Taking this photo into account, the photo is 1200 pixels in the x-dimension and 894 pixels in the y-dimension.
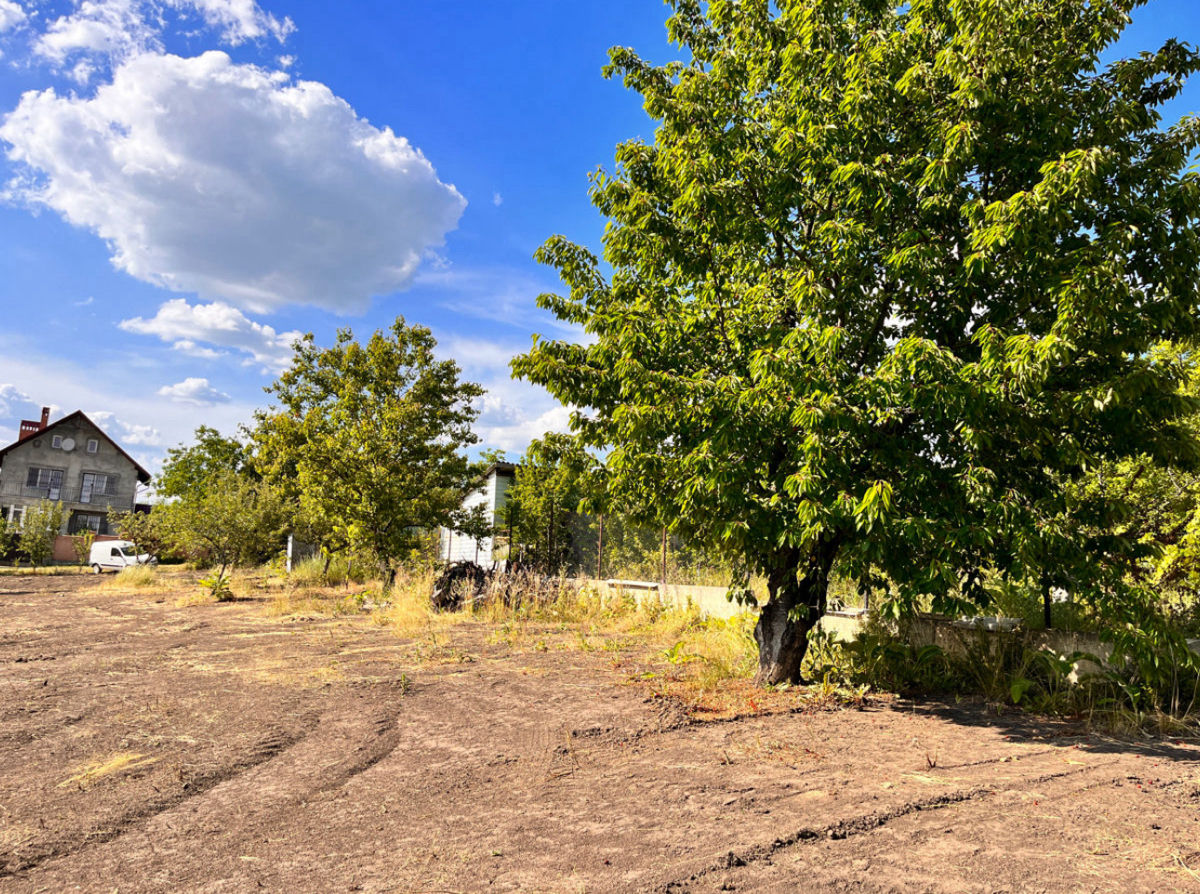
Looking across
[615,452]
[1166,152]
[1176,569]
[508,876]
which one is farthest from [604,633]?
[1166,152]

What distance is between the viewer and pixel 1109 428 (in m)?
5.78

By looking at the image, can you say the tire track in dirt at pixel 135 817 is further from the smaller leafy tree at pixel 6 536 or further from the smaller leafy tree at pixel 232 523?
the smaller leafy tree at pixel 6 536

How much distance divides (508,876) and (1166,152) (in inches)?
297

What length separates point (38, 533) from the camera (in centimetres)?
3186

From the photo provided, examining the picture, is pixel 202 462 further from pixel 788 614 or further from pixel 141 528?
pixel 788 614

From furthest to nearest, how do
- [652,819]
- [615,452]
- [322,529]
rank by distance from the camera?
[322,529] < [615,452] < [652,819]

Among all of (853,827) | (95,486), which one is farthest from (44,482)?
(853,827)

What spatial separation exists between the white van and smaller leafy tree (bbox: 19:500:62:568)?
3209mm

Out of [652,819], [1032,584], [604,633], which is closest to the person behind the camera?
[652,819]

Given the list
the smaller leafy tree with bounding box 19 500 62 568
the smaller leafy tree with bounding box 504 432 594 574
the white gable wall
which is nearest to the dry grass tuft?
the white gable wall

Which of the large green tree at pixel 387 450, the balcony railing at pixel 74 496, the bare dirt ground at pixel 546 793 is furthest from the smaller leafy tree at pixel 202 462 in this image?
the bare dirt ground at pixel 546 793

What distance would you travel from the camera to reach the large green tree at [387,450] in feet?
58.4

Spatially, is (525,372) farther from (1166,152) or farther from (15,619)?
(15,619)

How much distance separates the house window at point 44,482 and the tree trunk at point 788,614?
A: 5097 cm
